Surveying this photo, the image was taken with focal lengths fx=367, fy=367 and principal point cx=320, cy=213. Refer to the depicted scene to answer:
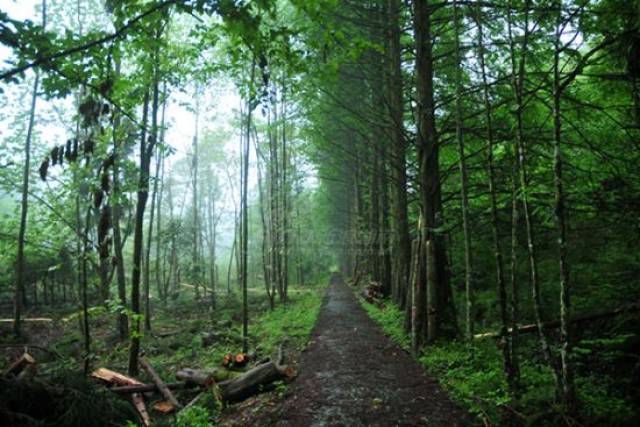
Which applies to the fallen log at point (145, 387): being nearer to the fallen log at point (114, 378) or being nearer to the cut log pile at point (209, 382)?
the cut log pile at point (209, 382)

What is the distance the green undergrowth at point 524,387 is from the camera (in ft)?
13.0

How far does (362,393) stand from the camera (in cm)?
571

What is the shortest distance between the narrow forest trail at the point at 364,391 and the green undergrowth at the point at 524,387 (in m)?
0.32

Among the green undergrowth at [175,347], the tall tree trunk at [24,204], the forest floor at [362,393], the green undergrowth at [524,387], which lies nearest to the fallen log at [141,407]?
the green undergrowth at [175,347]

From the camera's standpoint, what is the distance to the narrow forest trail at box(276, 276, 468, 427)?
16.1 feet

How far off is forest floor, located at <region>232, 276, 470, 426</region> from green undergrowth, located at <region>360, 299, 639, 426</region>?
298 millimetres

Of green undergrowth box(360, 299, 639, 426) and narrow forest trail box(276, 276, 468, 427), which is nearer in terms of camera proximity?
green undergrowth box(360, 299, 639, 426)

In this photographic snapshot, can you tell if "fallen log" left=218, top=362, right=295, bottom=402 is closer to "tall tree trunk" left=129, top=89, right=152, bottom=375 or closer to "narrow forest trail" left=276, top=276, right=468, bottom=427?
"narrow forest trail" left=276, top=276, right=468, bottom=427

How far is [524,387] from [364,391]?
2.28m

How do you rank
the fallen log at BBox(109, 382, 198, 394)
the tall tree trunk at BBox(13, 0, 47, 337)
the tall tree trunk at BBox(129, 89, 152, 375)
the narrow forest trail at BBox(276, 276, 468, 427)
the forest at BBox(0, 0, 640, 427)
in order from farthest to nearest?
1. the tall tree trunk at BBox(13, 0, 47, 337)
2. the tall tree trunk at BBox(129, 89, 152, 375)
3. the fallen log at BBox(109, 382, 198, 394)
4. the narrow forest trail at BBox(276, 276, 468, 427)
5. the forest at BBox(0, 0, 640, 427)

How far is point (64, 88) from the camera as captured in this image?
3.68 metres

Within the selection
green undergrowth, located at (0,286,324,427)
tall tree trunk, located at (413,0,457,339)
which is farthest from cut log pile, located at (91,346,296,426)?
tall tree trunk, located at (413,0,457,339)

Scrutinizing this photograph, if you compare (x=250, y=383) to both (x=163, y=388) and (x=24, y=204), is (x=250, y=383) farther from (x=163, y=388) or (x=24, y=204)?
(x=24, y=204)

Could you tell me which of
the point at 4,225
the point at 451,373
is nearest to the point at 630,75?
the point at 451,373
